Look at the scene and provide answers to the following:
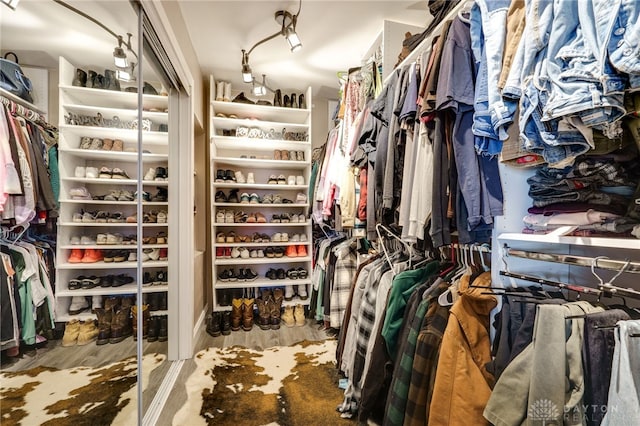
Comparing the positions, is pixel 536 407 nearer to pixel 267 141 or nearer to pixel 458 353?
pixel 458 353

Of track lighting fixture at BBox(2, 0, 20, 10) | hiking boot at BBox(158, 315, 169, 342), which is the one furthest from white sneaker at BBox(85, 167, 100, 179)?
hiking boot at BBox(158, 315, 169, 342)

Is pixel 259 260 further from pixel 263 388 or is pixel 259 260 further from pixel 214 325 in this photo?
pixel 263 388

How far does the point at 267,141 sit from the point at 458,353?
2531mm

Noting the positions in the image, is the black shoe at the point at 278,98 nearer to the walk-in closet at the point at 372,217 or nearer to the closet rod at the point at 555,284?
the walk-in closet at the point at 372,217

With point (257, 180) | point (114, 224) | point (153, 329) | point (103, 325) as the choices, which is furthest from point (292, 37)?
point (153, 329)

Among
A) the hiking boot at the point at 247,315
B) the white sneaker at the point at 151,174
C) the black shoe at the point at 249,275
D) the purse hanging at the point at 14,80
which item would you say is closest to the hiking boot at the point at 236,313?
the hiking boot at the point at 247,315

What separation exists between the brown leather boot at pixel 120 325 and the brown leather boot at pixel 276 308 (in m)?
1.53

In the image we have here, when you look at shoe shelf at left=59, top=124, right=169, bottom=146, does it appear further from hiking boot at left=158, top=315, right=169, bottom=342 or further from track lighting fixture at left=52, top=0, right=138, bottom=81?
hiking boot at left=158, top=315, right=169, bottom=342

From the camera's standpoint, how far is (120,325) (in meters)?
1.21

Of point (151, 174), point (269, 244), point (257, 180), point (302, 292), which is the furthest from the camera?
point (257, 180)

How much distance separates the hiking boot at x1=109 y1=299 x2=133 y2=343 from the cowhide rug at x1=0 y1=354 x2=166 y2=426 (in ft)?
0.33

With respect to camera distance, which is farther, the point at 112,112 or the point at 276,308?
the point at 276,308

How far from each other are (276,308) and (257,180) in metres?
1.39

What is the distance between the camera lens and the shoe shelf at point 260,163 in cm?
282
